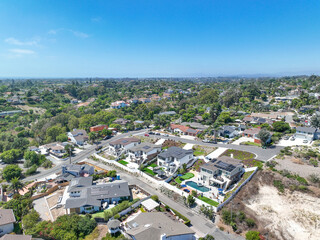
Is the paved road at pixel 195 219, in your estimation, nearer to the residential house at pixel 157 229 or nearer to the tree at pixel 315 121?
the residential house at pixel 157 229

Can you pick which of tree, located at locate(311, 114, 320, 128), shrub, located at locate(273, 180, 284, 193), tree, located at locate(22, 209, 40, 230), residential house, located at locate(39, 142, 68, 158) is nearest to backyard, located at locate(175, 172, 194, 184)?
shrub, located at locate(273, 180, 284, 193)

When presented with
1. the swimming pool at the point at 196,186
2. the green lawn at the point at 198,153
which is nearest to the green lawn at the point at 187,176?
the swimming pool at the point at 196,186

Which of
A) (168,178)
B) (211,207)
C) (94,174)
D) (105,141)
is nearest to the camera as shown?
(211,207)

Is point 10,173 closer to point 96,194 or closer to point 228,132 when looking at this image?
point 96,194

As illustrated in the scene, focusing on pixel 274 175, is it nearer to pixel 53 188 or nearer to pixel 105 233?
pixel 105 233

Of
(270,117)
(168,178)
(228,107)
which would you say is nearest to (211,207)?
(168,178)

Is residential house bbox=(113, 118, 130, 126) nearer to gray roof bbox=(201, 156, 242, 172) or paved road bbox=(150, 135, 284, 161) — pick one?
paved road bbox=(150, 135, 284, 161)
